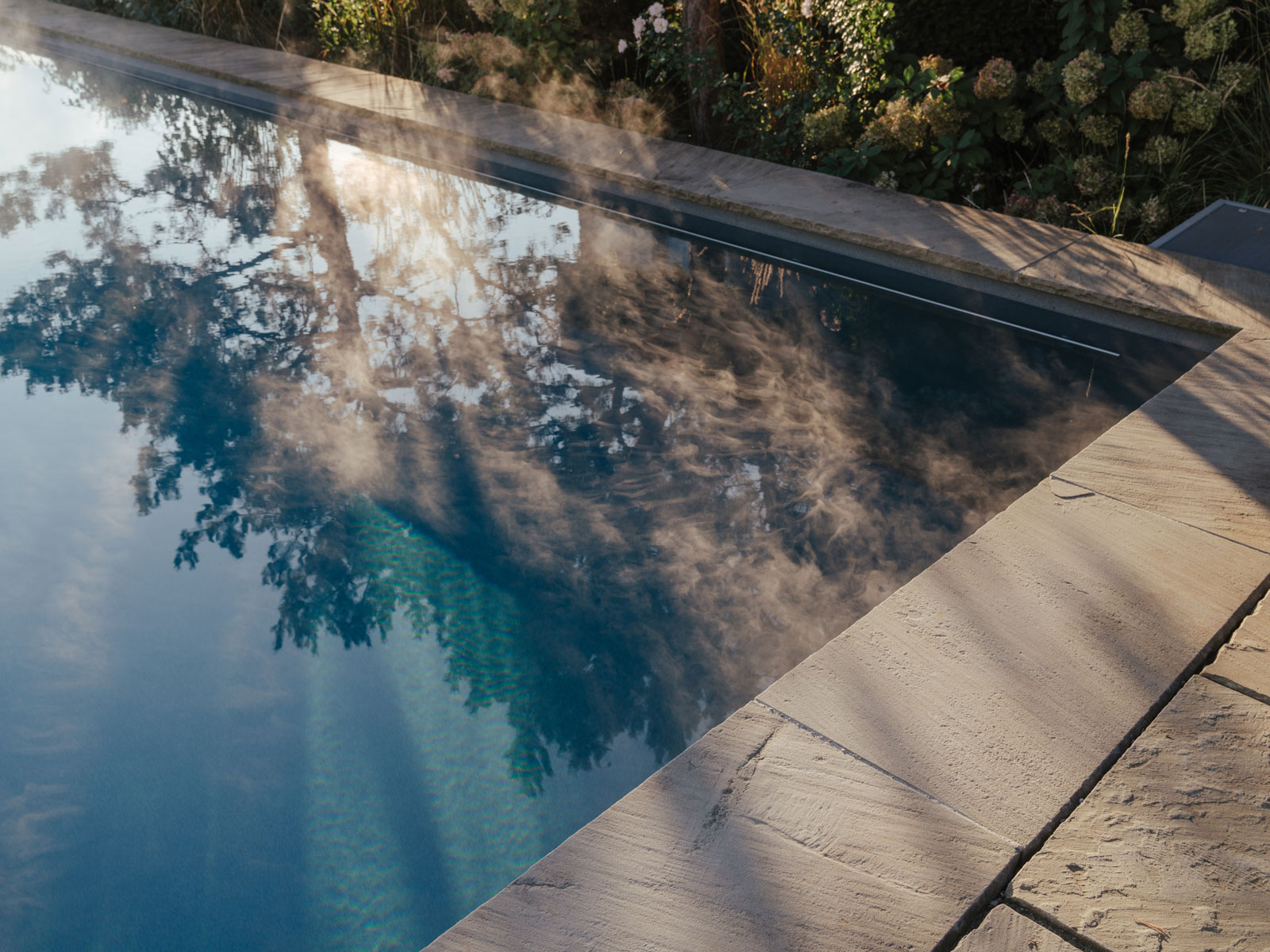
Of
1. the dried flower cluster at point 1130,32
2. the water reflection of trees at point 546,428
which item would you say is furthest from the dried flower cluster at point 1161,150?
the water reflection of trees at point 546,428

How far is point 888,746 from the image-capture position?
68.2 inches

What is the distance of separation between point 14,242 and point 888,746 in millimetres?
5009

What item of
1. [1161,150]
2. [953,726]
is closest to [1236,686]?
[953,726]

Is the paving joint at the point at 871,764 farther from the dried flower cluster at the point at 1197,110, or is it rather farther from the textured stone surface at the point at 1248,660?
the dried flower cluster at the point at 1197,110

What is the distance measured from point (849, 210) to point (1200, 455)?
227 centimetres

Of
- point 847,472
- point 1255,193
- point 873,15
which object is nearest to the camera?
point 847,472

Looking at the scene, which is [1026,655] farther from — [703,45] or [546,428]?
[703,45]

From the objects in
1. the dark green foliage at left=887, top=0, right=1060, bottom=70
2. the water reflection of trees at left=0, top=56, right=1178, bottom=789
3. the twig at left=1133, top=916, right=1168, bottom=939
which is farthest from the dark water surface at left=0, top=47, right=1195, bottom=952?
the dark green foliage at left=887, top=0, right=1060, bottom=70

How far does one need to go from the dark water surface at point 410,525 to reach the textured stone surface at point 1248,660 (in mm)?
764

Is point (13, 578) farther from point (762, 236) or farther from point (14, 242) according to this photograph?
point (762, 236)

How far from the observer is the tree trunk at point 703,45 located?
5.50 meters

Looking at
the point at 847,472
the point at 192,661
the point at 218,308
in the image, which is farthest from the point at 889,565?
the point at 218,308

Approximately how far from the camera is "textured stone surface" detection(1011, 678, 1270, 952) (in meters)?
1.44

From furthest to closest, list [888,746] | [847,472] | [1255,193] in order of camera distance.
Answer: [1255,193]
[847,472]
[888,746]
